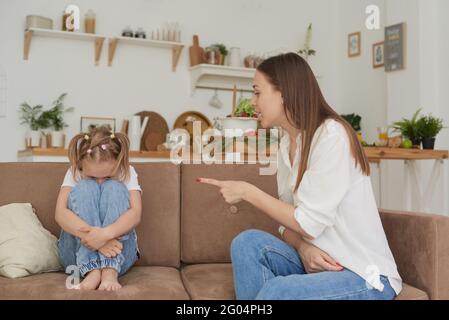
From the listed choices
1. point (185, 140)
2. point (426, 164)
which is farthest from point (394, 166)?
point (185, 140)

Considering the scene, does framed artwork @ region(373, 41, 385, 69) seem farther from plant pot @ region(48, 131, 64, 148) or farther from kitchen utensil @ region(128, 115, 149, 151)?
plant pot @ region(48, 131, 64, 148)

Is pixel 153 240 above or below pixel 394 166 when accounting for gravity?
below

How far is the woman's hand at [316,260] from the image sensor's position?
1.33 meters

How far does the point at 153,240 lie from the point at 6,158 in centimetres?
254

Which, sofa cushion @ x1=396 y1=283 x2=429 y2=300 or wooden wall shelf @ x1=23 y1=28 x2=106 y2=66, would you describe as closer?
sofa cushion @ x1=396 y1=283 x2=429 y2=300

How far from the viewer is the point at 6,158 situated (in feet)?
13.1

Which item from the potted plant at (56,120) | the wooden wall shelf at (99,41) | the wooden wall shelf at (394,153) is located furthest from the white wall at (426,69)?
the potted plant at (56,120)

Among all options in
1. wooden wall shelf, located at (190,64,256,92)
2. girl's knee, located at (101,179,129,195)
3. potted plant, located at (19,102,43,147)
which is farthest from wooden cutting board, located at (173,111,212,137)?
girl's knee, located at (101,179,129,195)

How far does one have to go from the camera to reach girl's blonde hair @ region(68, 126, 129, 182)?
5.76 feet

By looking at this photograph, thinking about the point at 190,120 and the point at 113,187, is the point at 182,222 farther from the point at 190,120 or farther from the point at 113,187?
the point at 190,120

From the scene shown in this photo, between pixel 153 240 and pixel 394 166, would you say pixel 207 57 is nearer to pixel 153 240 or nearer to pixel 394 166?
pixel 394 166

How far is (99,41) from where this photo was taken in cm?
421

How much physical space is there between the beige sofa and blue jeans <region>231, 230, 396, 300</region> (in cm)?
17

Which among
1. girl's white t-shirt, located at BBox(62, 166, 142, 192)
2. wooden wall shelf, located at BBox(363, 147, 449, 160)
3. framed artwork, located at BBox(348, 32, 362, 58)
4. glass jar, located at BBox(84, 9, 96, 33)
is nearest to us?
girl's white t-shirt, located at BBox(62, 166, 142, 192)
